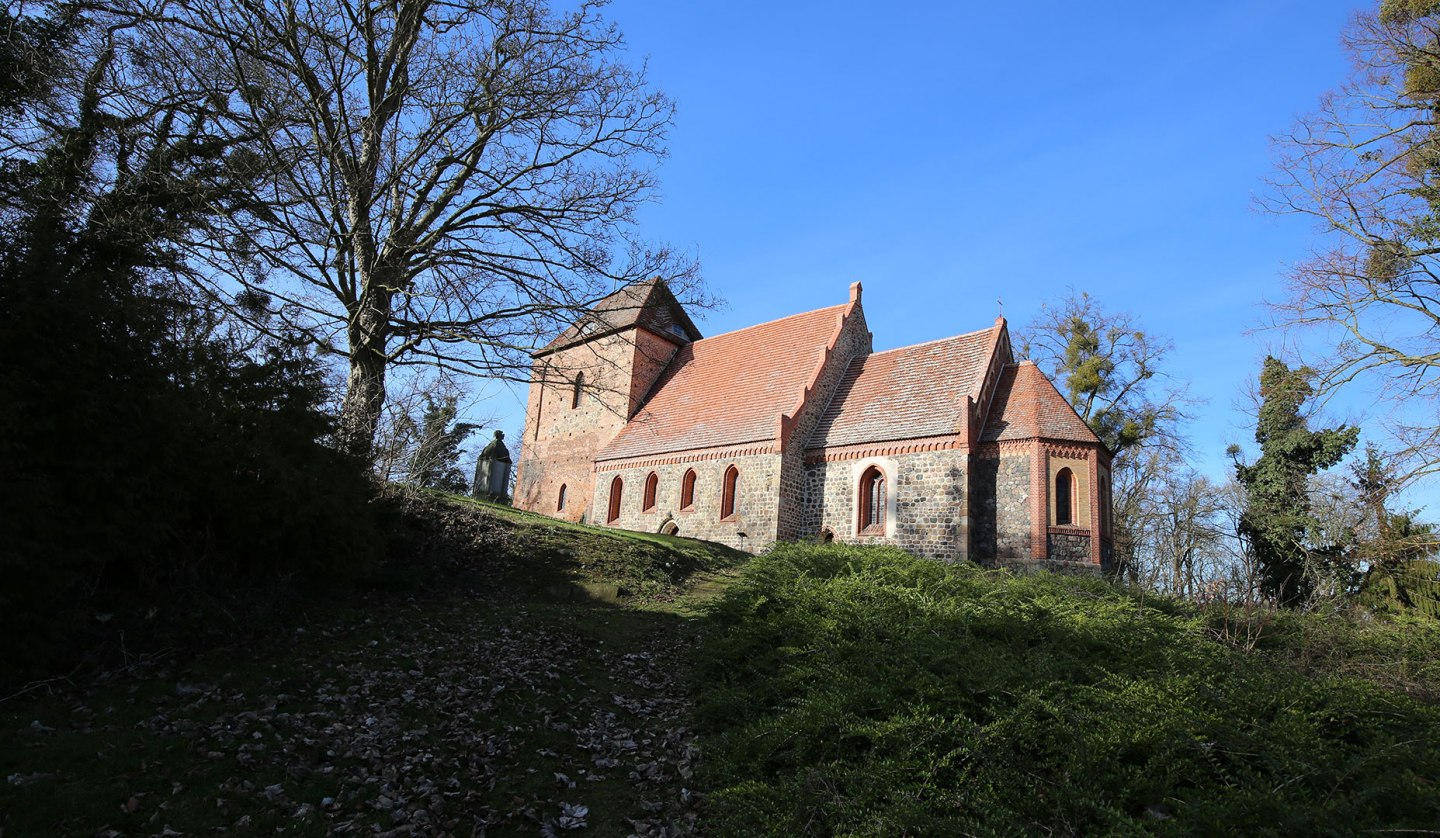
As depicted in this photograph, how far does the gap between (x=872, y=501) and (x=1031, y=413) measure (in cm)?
488

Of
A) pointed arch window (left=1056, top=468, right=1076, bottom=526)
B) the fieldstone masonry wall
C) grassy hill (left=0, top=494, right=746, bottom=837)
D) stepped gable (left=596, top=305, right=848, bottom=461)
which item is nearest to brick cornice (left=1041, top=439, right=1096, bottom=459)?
pointed arch window (left=1056, top=468, right=1076, bottom=526)

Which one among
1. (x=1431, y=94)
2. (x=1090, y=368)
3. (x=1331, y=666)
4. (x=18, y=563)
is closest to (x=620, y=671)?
(x=18, y=563)

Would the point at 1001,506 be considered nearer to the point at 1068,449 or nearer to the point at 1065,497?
the point at 1065,497

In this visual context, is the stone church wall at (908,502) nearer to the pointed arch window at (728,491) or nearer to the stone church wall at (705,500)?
the stone church wall at (705,500)

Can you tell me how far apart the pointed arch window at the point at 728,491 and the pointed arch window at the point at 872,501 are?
3774 mm

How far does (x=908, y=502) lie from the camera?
2041 cm

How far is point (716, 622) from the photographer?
33.9ft

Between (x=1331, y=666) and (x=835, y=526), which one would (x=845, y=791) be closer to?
(x=1331, y=666)

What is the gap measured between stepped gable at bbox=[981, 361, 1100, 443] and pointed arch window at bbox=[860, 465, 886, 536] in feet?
9.96

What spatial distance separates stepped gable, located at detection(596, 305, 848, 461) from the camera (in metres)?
23.4

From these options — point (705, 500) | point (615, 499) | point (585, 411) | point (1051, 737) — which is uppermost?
point (585, 411)

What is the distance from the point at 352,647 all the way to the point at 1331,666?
9921 mm

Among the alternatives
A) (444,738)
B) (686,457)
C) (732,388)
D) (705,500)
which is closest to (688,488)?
(686,457)

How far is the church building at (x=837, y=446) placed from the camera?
1961 cm
